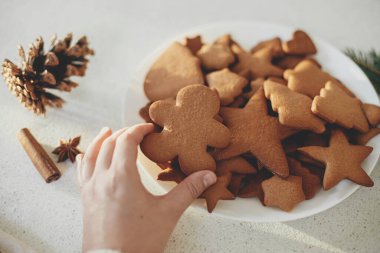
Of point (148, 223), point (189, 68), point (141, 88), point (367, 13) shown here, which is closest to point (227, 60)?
point (189, 68)

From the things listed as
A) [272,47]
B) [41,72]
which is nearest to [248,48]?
[272,47]

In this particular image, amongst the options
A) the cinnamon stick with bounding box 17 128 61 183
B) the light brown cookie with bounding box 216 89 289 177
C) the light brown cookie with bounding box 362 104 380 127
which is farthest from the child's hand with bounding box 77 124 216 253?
the light brown cookie with bounding box 362 104 380 127

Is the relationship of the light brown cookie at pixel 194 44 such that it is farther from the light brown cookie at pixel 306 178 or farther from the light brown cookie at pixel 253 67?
the light brown cookie at pixel 306 178

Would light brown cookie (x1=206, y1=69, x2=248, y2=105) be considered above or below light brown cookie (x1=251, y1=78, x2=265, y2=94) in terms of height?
above

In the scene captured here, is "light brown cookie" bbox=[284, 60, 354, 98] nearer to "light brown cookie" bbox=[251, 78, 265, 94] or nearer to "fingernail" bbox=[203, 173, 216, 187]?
"light brown cookie" bbox=[251, 78, 265, 94]

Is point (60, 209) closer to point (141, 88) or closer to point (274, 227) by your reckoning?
point (141, 88)

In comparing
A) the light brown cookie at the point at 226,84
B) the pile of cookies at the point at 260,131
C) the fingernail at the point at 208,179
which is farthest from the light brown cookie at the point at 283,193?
the light brown cookie at the point at 226,84

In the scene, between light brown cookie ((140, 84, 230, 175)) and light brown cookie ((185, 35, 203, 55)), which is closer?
light brown cookie ((140, 84, 230, 175))
